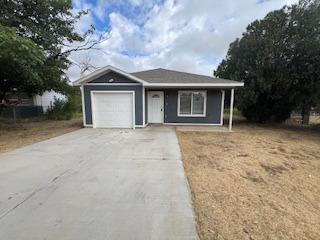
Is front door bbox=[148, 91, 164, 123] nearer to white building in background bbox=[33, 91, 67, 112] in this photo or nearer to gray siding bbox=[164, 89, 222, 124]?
gray siding bbox=[164, 89, 222, 124]

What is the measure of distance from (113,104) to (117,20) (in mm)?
6880

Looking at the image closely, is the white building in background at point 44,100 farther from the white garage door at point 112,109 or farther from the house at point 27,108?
the white garage door at point 112,109

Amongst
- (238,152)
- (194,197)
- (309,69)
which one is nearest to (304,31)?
(309,69)

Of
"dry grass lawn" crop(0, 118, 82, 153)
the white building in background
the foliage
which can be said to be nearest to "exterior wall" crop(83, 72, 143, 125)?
"dry grass lawn" crop(0, 118, 82, 153)

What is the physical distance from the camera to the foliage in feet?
39.9

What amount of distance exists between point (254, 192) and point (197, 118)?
9.09 meters

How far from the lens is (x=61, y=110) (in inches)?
698

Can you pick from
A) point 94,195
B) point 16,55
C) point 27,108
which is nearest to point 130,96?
point 16,55

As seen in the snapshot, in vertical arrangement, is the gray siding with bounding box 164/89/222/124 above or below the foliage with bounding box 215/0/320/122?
below

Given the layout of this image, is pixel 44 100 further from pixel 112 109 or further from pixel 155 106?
pixel 155 106

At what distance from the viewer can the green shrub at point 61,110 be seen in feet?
56.7

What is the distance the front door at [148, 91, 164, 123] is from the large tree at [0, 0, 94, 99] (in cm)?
545

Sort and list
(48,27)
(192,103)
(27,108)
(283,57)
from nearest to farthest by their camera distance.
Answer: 1. (48,27)
2. (192,103)
3. (283,57)
4. (27,108)

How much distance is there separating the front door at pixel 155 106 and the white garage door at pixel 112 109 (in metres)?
1.98
